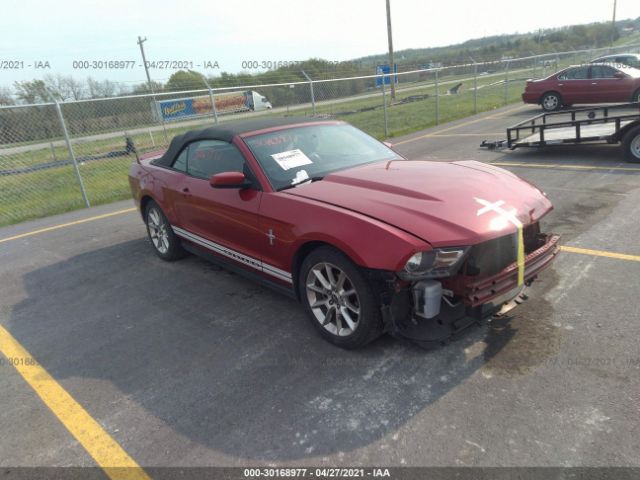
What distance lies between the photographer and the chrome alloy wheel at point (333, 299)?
316 centimetres

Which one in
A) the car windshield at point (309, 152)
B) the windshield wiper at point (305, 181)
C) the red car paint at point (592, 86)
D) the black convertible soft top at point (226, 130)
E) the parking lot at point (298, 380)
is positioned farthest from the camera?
the red car paint at point (592, 86)

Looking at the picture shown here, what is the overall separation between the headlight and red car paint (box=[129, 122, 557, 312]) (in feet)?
0.18

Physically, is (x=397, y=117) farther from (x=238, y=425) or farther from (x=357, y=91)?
(x=238, y=425)

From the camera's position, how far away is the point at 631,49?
37250mm

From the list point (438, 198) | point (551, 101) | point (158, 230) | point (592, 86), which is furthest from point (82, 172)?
point (592, 86)

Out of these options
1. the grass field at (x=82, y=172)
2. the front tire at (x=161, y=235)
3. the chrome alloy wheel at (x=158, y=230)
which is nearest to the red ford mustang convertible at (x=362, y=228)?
the front tire at (x=161, y=235)

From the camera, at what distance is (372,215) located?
120 inches

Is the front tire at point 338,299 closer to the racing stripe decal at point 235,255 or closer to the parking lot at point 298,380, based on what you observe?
the parking lot at point 298,380

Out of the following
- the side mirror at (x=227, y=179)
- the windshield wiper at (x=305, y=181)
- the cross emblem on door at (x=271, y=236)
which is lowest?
the cross emblem on door at (x=271, y=236)

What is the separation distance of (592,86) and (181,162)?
15254 mm

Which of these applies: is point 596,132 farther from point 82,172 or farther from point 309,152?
point 82,172

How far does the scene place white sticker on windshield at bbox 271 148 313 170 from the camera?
12.9 ft

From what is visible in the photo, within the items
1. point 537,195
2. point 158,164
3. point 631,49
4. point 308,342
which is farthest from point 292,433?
point 631,49

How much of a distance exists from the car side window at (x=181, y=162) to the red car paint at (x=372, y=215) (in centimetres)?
28
